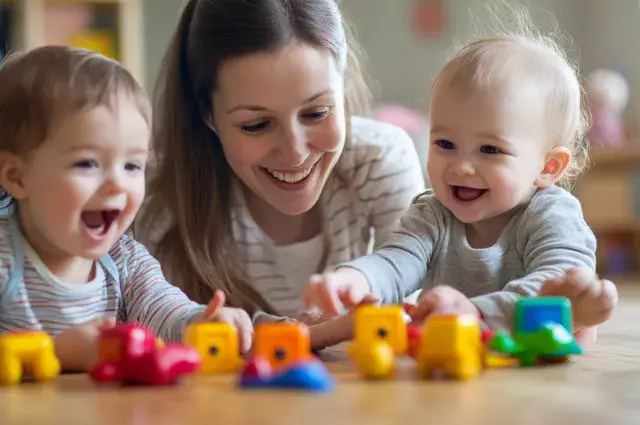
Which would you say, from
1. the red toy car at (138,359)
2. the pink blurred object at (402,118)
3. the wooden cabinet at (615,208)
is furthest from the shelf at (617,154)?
the red toy car at (138,359)

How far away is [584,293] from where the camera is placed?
3.37ft

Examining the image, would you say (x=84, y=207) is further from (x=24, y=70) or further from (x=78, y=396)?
(x=78, y=396)

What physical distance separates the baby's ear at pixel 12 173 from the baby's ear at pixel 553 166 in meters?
0.66

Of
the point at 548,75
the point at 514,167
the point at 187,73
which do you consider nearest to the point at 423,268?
the point at 514,167

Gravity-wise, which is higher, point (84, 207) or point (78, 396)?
point (84, 207)

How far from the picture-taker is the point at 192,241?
62.1 inches

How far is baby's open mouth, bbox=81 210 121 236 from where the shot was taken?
3.60ft

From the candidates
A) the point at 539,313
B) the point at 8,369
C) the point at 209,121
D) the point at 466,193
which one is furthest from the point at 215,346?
the point at 209,121

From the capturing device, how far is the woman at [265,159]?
1.41 metres

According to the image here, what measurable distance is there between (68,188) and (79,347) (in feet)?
0.60

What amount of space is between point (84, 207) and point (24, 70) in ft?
0.57

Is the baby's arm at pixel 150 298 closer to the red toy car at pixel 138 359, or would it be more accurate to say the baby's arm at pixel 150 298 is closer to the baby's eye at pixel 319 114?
the red toy car at pixel 138 359

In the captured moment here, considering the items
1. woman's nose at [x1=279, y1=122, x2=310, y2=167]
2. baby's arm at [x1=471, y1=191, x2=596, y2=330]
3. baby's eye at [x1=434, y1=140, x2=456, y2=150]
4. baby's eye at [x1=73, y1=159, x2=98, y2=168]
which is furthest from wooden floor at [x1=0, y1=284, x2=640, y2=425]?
woman's nose at [x1=279, y1=122, x2=310, y2=167]

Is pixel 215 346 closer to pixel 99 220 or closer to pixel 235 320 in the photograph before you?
pixel 235 320
